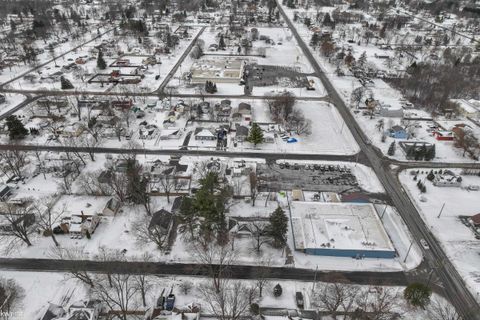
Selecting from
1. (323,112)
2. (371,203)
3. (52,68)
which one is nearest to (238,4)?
(52,68)

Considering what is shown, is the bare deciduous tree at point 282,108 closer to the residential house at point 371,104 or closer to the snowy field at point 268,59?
the snowy field at point 268,59

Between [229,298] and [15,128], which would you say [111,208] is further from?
[15,128]

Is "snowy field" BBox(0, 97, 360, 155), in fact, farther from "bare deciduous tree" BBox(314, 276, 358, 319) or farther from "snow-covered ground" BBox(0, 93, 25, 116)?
"bare deciduous tree" BBox(314, 276, 358, 319)

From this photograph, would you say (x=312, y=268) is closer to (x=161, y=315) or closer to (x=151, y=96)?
(x=161, y=315)

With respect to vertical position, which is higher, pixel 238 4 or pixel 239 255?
pixel 238 4

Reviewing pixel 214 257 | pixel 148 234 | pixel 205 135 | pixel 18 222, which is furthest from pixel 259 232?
pixel 18 222

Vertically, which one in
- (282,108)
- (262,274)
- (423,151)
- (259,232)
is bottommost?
(262,274)

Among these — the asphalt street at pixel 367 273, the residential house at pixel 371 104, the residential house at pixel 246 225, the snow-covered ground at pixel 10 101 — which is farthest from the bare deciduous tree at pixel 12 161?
the residential house at pixel 371 104
